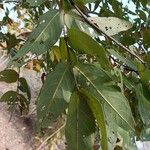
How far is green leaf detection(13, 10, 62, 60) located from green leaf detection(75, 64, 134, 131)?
0.07m

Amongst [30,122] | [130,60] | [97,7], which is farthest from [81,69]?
[30,122]

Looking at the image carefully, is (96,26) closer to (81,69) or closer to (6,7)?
(81,69)

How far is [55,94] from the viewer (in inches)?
24.0

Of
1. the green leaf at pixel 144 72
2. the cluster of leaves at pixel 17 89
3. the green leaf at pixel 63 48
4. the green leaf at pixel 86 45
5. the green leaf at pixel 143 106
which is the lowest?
the cluster of leaves at pixel 17 89

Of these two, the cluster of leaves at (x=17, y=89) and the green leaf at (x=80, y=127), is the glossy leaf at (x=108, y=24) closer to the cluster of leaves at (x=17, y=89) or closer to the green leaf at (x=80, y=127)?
the green leaf at (x=80, y=127)

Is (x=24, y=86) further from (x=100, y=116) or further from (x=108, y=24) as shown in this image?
(x=100, y=116)

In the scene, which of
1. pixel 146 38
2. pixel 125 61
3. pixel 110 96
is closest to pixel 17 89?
pixel 146 38

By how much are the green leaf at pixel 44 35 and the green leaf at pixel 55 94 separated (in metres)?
0.04

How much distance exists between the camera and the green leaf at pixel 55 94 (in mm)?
603

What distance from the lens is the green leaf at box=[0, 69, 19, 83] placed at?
47.8 inches

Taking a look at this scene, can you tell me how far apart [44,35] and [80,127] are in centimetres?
16

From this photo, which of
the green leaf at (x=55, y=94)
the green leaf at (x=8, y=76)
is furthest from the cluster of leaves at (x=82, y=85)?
the green leaf at (x=8, y=76)

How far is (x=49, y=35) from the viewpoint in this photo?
0.65 m

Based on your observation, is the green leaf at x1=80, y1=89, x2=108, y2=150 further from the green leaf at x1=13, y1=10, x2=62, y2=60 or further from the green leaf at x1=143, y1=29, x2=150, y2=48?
the green leaf at x1=143, y1=29, x2=150, y2=48
